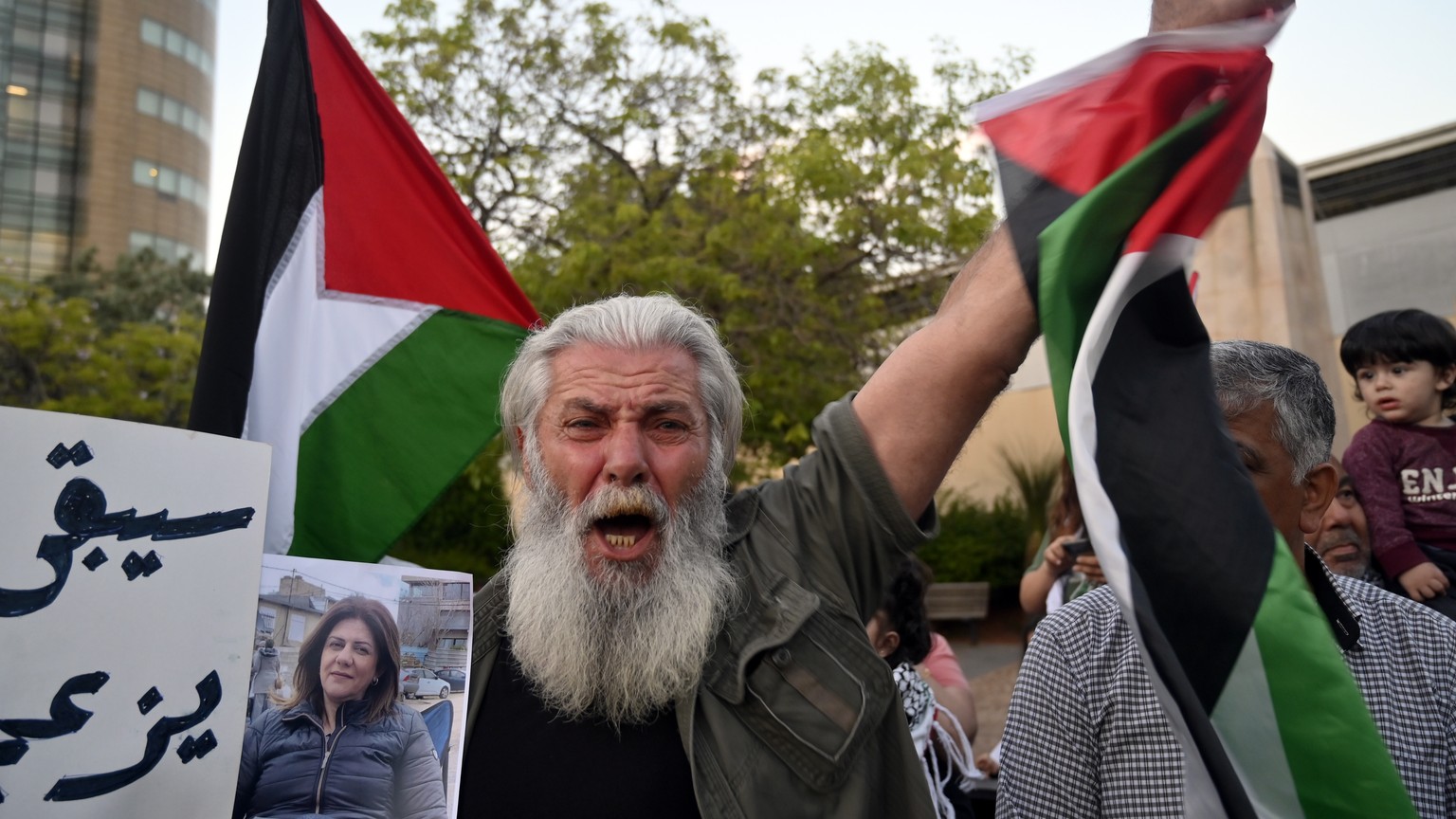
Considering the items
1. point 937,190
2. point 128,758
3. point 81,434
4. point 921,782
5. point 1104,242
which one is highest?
point 937,190

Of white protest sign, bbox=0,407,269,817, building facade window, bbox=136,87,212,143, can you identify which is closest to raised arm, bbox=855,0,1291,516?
white protest sign, bbox=0,407,269,817

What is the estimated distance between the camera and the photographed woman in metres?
1.83

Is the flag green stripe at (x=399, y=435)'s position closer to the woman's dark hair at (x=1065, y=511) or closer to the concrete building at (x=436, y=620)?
the concrete building at (x=436, y=620)

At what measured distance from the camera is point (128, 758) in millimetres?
1705

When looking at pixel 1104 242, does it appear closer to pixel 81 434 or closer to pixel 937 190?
pixel 81 434

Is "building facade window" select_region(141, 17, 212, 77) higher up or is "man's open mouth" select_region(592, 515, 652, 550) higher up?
"building facade window" select_region(141, 17, 212, 77)

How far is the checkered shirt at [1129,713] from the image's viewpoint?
80.6 inches

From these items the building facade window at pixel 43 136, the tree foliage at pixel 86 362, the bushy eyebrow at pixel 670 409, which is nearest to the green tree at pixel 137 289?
the tree foliage at pixel 86 362

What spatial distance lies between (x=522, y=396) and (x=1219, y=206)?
1400 millimetres

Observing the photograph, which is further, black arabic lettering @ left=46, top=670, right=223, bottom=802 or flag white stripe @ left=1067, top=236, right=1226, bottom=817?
black arabic lettering @ left=46, top=670, right=223, bottom=802

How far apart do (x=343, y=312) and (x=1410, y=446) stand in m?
3.79

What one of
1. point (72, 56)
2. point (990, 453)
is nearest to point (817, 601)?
point (990, 453)

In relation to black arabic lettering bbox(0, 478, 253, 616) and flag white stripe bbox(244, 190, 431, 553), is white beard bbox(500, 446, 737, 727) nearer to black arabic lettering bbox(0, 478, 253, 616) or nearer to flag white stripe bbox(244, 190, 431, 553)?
black arabic lettering bbox(0, 478, 253, 616)

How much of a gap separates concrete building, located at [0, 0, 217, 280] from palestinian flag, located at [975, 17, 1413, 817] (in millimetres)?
44490
